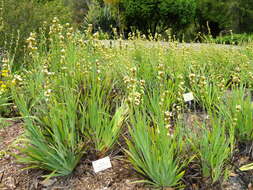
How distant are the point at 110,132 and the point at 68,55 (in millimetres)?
1208

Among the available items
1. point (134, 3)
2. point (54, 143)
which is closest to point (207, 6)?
point (134, 3)

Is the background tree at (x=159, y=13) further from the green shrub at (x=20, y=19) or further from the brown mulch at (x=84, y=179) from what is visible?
the brown mulch at (x=84, y=179)

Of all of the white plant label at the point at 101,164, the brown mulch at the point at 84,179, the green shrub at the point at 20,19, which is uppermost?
the green shrub at the point at 20,19

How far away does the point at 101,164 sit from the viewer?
238 cm

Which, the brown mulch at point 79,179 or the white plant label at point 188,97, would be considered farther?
the white plant label at point 188,97

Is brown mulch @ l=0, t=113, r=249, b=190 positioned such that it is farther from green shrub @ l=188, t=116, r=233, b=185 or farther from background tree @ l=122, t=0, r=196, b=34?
background tree @ l=122, t=0, r=196, b=34

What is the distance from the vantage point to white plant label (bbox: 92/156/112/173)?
2.36 metres

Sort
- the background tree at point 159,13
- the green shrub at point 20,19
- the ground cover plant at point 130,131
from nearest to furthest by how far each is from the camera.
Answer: the ground cover plant at point 130,131, the green shrub at point 20,19, the background tree at point 159,13

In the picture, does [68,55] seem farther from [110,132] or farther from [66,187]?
[66,187]

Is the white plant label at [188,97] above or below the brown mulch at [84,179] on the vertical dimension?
above

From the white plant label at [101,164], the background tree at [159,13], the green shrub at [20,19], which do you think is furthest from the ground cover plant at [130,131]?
the background tree at [159,13]

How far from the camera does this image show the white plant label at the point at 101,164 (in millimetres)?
2363

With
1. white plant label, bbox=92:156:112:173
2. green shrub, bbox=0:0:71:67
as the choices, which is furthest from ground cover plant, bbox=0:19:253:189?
green shrub, bbox=0:0:71:67

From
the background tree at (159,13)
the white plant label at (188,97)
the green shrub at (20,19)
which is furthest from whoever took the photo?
the background tree at (159,13)
